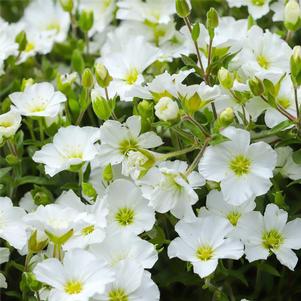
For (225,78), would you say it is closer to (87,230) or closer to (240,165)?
(240,165)

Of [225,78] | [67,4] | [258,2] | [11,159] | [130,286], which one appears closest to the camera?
[130,286]

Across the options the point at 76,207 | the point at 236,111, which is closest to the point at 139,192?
the point at 76,207

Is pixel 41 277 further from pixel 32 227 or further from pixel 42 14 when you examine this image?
pixel 42 14

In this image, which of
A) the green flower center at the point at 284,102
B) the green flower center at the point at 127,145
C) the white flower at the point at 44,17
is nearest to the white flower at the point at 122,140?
the green flower center at the point at 127,145

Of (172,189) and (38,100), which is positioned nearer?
(172,189)

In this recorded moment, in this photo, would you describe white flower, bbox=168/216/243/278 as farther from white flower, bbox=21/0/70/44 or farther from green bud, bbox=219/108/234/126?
white flower, bbox=21/0/70/44

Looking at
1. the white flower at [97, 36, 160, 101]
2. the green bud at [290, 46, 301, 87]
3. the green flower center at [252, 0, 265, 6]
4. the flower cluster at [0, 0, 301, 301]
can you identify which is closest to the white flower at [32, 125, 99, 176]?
the flower cluster at [0, 0, 301, 301]

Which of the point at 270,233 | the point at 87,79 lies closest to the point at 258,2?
the point at 87,79
